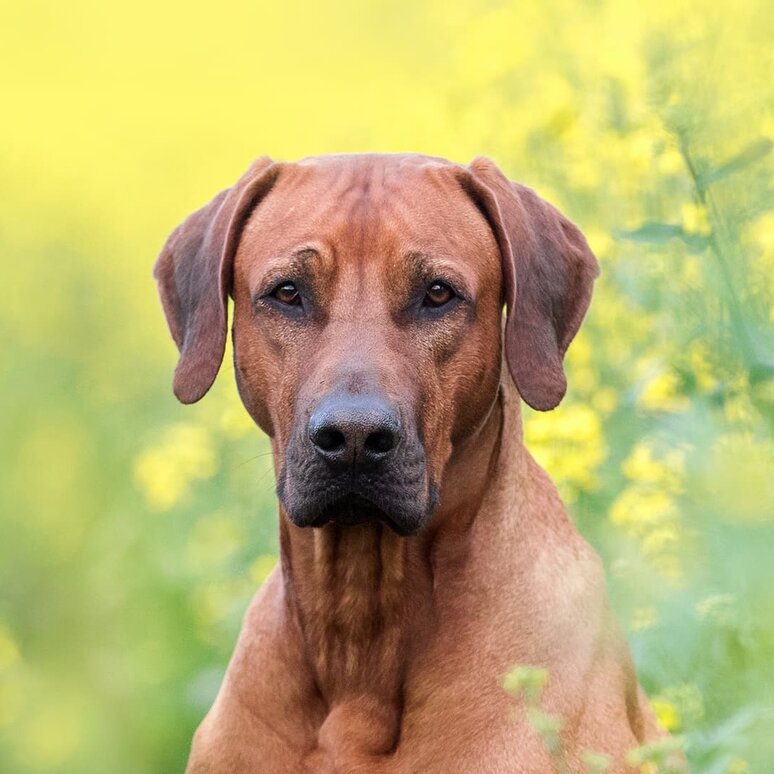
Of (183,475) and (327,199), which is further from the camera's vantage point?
(183,475)

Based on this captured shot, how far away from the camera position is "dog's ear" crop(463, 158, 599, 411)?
4.35 meters

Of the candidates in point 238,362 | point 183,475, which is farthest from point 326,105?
point 238,362

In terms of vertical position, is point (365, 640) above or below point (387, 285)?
below

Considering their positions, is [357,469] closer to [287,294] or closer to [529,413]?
[287,294]

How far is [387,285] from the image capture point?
13.8 ft

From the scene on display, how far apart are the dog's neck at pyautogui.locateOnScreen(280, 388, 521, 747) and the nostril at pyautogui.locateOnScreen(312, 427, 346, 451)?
0.44 meters

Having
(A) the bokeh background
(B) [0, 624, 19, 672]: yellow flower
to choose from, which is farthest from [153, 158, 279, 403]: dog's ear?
(B) [0, 624, 19, 672]: yellow flower

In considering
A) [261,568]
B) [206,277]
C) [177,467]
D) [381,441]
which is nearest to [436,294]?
[381,441]

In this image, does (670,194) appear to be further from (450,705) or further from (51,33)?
(51,33)

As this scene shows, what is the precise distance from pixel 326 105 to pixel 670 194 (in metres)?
7.38

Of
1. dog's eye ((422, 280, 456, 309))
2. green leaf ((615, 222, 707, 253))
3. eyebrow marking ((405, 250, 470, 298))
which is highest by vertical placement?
green leaf ((615, 222, 707, 253))

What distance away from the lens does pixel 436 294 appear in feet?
13.9

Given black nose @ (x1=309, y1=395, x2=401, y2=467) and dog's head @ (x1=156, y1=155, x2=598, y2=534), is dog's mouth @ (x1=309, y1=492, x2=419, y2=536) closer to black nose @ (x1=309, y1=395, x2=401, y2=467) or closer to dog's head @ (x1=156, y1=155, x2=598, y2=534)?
dog's head @ (x1=156, y1=155, x2=598, y2=534)

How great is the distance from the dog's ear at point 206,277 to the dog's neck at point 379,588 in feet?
1.80
